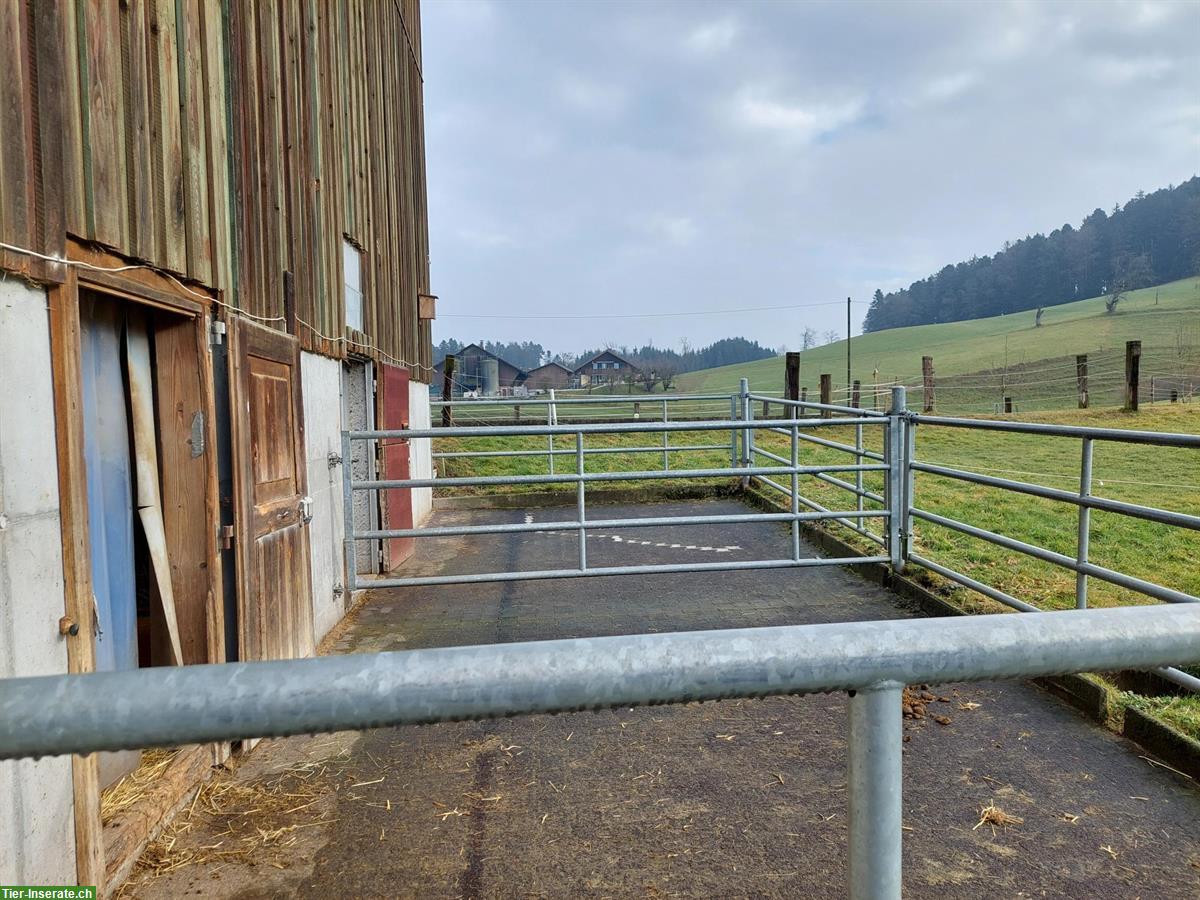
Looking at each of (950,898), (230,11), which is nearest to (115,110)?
(230,11)

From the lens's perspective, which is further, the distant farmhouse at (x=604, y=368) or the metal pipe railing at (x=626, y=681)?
the distant farmhouse at (x=604, y=368)

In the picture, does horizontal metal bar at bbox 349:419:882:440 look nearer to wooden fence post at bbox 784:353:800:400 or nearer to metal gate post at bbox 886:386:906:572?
metal gate post at bbox 886:386:906:572

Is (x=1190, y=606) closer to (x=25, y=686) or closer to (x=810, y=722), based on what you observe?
(x=25, y=686)

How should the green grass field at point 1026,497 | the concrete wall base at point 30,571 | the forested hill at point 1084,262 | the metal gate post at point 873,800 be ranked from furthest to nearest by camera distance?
the forested hill at point 1084,262 < the green grass field at point 1026,497 < the concrete wall base at point 30,571 < the metal gate post at point 873,800

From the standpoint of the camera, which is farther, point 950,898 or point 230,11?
point 230,11

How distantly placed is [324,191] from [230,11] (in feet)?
5.55

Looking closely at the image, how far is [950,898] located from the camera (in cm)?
220

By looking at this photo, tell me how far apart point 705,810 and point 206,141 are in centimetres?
343

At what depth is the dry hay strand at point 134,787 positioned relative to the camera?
255 centimetres

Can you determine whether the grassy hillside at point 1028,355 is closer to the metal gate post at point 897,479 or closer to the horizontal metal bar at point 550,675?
the metal gate post at point 897,479

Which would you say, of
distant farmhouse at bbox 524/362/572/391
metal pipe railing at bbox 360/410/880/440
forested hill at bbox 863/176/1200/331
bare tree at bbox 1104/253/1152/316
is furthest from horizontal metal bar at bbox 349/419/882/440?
forested hill at bbox 863/176/1200/331

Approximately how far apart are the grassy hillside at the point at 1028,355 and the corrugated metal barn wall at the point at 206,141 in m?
27.2

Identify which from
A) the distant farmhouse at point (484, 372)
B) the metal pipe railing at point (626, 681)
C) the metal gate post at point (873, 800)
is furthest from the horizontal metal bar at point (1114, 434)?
the distant farmhouse at point (484, 372)

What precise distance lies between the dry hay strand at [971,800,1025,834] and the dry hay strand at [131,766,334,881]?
92.5 inches
